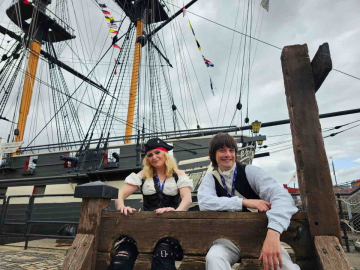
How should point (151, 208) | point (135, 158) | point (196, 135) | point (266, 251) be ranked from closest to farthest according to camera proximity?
1. point (266, 251)
2. point (151, 208)
3. point (135, 158)
4. point (196, 135)

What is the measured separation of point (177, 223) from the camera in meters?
1.59

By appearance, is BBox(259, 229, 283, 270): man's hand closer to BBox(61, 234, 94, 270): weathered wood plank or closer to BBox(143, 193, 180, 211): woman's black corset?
BBox(143, 193, 180, 211): woman's black corset

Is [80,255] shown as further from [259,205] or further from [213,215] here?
[259,205]

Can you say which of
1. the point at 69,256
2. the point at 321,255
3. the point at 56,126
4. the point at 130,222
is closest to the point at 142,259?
the point at 130,222

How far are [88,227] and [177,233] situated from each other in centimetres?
65

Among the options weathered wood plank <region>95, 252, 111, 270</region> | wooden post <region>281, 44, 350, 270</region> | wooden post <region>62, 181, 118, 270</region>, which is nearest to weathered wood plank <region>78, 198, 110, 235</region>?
wooden post <region>62, 181, 118, 270</region>

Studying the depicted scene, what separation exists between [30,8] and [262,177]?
1903 cm

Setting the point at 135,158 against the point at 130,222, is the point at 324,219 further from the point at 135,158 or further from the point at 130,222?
the point at 135,158

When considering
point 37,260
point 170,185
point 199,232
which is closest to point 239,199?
point 199,232

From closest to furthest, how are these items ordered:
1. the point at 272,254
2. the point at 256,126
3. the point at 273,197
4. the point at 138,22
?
the point at 272,254, the point at 273,197, the point at 256,126, the point at 138,22

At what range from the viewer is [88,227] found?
1.70m

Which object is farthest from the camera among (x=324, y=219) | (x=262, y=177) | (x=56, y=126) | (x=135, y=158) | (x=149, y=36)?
(x=56, y=126)

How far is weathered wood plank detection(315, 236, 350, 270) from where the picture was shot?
1274 mm

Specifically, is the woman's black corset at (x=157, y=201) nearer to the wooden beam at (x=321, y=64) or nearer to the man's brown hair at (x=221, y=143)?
the man's brown hair at (x=221, y=143)
